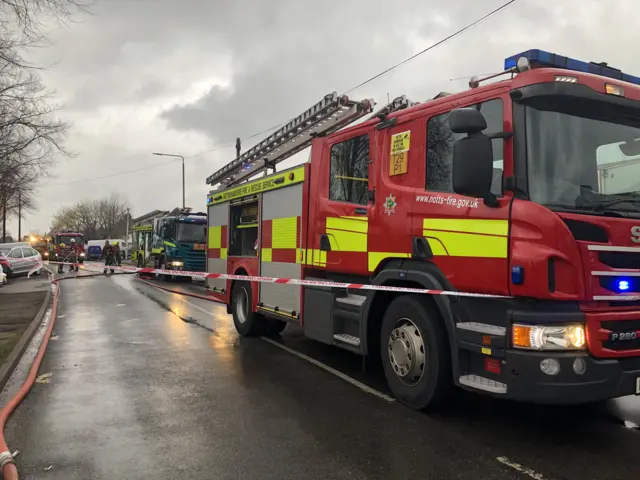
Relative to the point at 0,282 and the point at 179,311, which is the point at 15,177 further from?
the point at 179,311

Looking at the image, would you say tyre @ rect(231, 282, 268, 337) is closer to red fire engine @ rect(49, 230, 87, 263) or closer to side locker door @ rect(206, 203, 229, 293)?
side locker door @ rect(206, 203, 229, 293)

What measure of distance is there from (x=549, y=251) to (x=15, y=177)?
76.2ft

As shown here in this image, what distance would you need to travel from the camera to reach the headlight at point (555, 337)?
3.64 m

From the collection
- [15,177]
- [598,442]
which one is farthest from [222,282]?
[15,177]

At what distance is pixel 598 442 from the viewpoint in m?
4.12

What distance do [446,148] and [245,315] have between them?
5.28m

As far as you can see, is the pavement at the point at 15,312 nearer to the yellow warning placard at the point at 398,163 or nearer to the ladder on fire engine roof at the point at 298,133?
the ladder on fire engine roof at the point at 298,133

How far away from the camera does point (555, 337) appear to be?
3.66 meters

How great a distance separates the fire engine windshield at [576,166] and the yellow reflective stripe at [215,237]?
702 cm

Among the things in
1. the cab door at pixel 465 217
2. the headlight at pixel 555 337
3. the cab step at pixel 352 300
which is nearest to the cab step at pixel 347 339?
the cab step at pixel 352 300

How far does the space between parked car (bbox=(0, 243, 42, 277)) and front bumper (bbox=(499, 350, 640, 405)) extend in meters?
24.5

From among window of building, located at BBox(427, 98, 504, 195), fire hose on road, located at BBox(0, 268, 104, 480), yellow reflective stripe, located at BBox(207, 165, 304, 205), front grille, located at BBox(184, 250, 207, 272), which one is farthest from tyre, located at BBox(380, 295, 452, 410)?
front grille, located at BBox(184, 250, 207, 272)

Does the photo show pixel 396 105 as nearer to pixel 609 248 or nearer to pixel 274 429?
pixel 609 248

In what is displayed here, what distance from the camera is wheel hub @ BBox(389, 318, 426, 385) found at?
4.72 m
